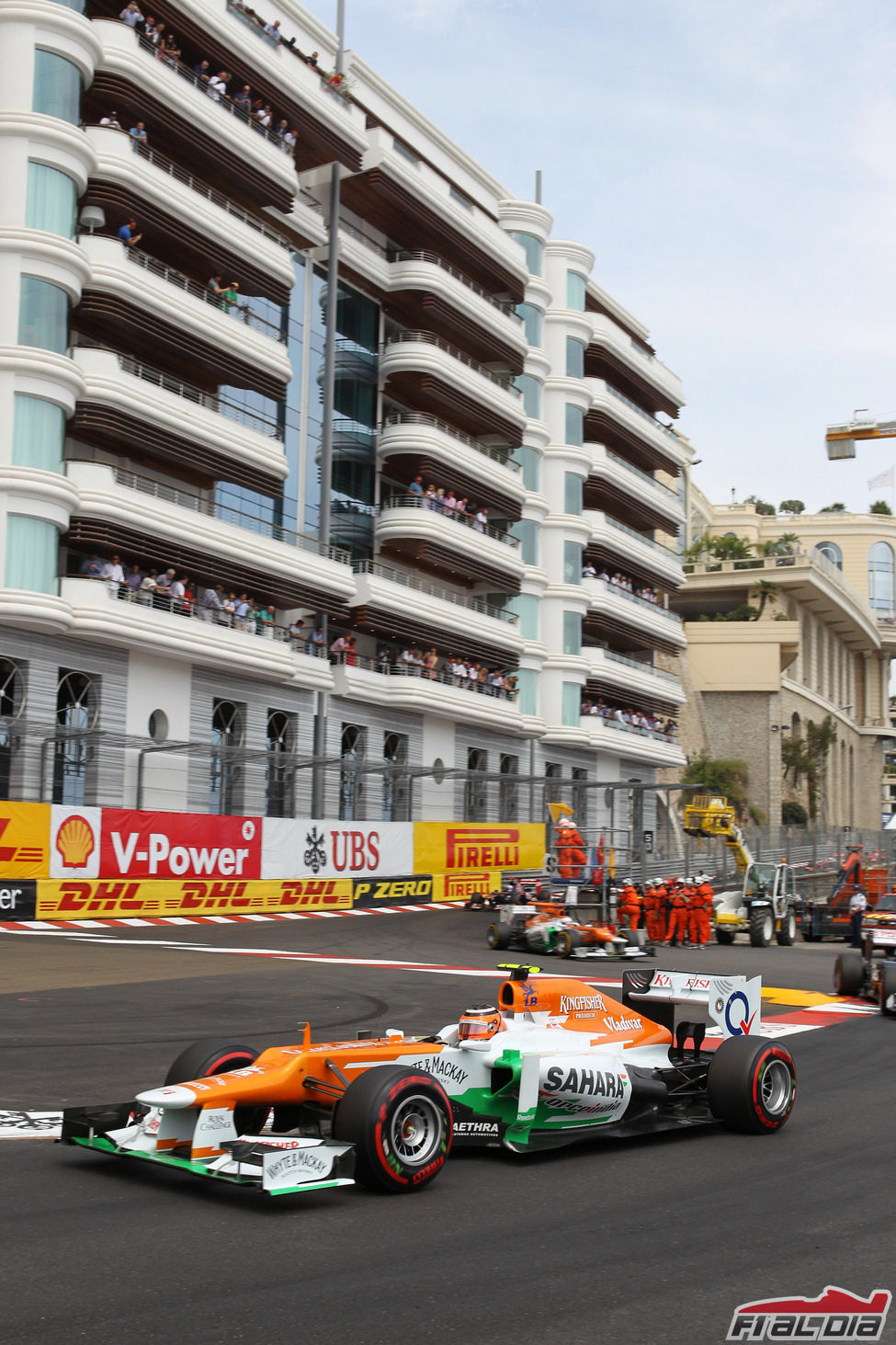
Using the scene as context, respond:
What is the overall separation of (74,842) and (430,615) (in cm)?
1974

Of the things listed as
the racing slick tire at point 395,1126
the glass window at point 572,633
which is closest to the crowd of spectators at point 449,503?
the glass window at point 572,633

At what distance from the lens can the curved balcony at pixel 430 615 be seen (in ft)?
134

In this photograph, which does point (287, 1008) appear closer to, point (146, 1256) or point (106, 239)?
point (146, 1256)

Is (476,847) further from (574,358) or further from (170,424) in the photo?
(574,358)

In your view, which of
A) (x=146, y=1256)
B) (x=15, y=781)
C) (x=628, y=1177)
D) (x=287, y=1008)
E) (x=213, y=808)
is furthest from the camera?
(x=213, y=808)

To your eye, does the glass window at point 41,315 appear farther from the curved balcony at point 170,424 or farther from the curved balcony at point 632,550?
the curved balcony at point 632,550

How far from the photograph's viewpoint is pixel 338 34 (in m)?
42.3

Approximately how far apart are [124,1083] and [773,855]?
40.9 meters

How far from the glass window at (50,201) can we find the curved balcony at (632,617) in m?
28.6

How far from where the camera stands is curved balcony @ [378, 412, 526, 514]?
144ft

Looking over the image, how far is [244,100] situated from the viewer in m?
36.0

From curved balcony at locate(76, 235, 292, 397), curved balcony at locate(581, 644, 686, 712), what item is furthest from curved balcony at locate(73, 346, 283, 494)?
curved balcony at locate(581, 644, 686, 712)

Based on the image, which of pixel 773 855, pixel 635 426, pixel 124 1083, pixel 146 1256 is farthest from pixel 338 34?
pixel 146 1256

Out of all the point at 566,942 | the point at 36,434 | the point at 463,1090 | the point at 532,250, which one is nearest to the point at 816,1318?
the point at 463,1090
